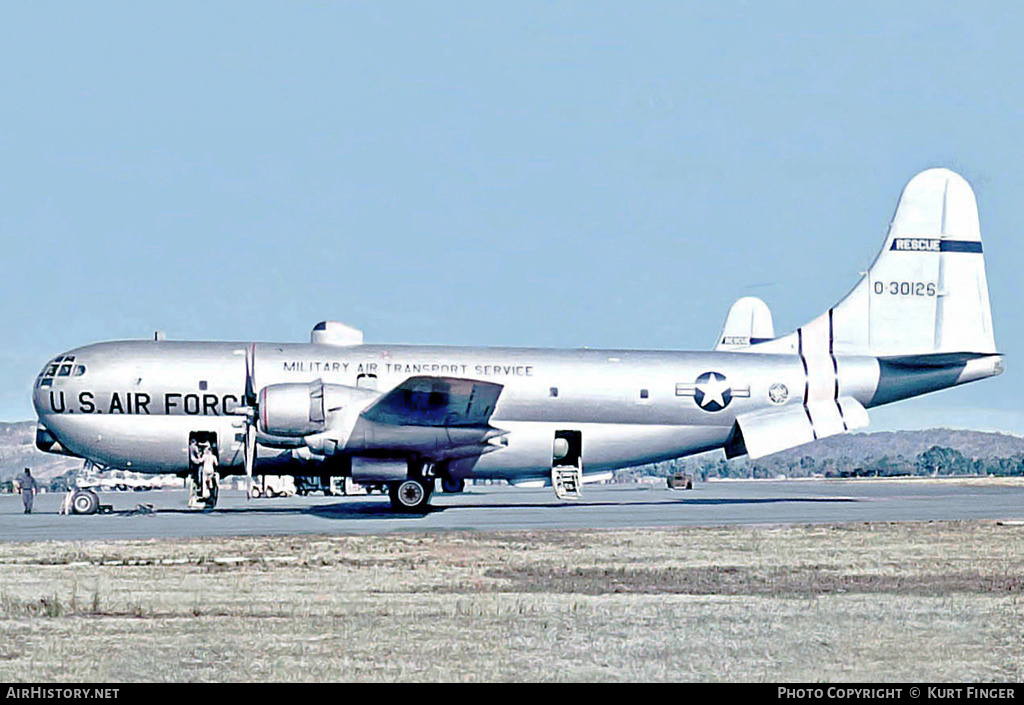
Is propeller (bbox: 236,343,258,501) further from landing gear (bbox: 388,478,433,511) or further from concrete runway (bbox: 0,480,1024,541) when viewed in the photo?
landing gear (bbox: 388,478,433,511)

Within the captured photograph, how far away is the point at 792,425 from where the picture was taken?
116 ft

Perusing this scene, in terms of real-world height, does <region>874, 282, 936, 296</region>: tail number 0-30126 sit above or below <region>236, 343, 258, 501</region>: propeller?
above

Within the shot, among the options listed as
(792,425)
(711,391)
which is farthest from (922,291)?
(711,391)

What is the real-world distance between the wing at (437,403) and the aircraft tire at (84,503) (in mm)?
8635

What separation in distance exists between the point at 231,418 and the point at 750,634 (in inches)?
912

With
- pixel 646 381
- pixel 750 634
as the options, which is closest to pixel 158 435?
pixel 646 381

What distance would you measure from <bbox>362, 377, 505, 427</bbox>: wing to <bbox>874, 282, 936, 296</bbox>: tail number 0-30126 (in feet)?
44.7

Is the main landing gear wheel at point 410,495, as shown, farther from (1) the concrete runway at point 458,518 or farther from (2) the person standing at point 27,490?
(2) the person standing at point 27,490

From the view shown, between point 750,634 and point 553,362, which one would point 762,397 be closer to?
point 553,362

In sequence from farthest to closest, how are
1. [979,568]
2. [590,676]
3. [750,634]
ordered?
[979,568], [750,634], [590,676]

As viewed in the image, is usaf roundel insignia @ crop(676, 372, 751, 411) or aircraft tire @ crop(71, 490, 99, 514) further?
usaf roundel insignia @ crop(676, 372, 751, 411)

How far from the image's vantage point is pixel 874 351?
37531mm

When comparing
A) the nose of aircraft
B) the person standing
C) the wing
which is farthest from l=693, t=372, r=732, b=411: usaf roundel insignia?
the person standing

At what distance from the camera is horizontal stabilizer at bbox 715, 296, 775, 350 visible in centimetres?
5497
